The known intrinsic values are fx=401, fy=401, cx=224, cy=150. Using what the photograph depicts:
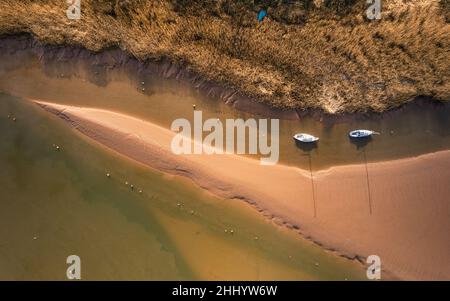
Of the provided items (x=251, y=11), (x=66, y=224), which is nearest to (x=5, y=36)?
(x=66, y=224)

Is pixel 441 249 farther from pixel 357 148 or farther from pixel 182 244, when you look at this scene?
pixel 182 244

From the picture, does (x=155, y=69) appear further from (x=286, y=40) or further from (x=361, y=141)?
(x=361, y=141)

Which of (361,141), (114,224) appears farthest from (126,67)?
(361,141)
